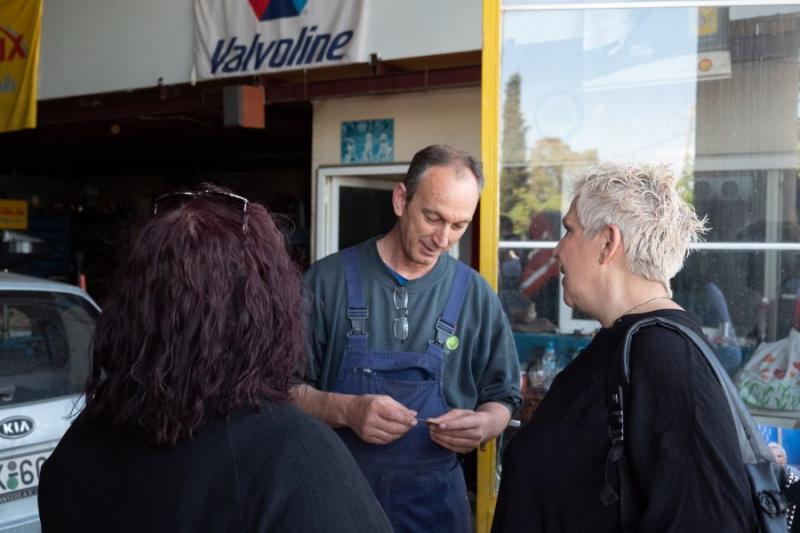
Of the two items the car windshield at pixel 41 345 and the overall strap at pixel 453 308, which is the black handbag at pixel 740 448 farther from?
the car windshield at pixel 41 345

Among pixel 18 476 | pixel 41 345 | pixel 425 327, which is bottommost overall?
pixel 18 476

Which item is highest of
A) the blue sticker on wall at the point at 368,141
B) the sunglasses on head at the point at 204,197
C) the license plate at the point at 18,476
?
the blue sticker on wall at the point at 368,141

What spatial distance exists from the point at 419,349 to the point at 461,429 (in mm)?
307

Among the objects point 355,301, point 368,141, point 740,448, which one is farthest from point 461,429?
point 368,141

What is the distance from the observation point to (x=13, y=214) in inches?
469

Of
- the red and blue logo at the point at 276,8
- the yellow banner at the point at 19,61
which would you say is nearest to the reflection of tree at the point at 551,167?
the red and blue logo at the point at 276,8

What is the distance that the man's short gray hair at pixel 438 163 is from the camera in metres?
2.48

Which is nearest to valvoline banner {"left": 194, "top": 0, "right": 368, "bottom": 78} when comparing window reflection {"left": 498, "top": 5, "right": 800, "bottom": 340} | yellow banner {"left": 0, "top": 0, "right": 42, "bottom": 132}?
yellow banner {"left": 0, "top": 0, "right": 42, "bottom": 132}

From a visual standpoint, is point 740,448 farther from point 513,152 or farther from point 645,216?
point 513,152

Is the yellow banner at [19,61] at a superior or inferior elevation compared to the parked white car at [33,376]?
superior

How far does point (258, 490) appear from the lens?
1.10 m

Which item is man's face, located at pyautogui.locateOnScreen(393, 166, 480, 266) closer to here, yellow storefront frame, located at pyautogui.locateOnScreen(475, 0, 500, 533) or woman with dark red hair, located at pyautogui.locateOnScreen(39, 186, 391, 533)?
yellow storefront frame, located at pyautogui.locateOnScreen(475, 0, 500, 533)

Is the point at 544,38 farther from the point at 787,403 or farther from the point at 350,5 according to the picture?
the point at 350,5

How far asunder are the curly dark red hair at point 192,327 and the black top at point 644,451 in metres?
0.61
